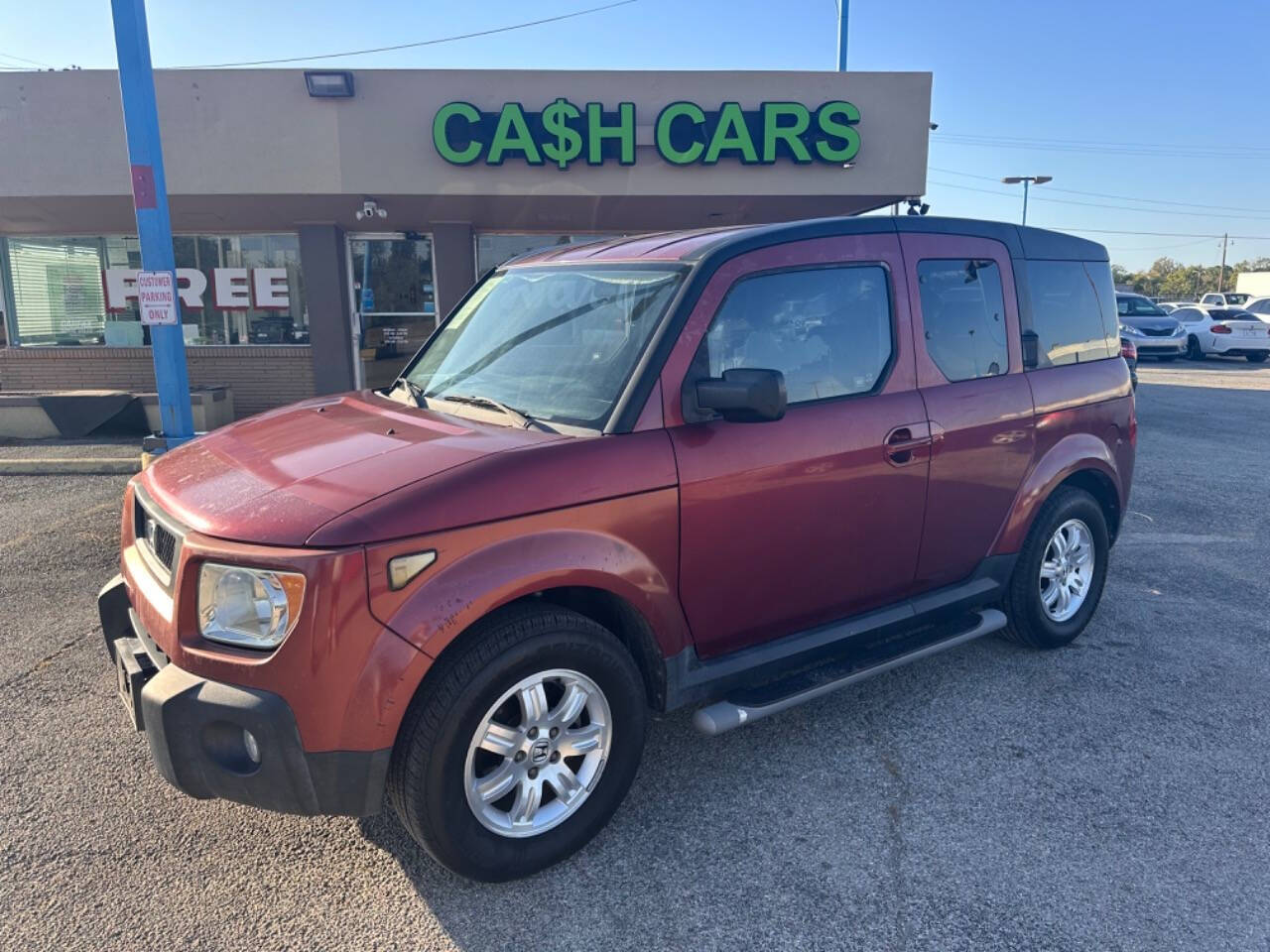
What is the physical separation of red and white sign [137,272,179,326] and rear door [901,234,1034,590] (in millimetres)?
6733

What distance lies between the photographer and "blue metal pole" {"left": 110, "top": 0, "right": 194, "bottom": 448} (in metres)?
7.53

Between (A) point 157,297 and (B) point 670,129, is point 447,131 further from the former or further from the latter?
(A) point 157,297

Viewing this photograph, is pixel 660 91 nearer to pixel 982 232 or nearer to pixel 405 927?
pixel 982 232

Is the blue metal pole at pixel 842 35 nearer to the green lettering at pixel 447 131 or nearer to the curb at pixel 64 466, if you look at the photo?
the green lettering at pixel 447 131

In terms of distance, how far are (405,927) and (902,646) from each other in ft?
7.31

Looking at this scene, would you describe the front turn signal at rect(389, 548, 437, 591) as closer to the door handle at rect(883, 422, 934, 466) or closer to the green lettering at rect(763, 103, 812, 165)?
the door handle at rect(883, 422, 934, 466)

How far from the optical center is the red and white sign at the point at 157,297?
25.6 feet

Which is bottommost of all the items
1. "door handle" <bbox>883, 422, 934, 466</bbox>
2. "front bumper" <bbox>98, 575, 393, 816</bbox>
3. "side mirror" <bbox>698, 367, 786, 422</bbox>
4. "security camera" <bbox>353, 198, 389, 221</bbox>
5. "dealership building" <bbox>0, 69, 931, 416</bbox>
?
"front bumper" <bbox>98, 575, 393, 816</bbox>

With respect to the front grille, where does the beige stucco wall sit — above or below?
above

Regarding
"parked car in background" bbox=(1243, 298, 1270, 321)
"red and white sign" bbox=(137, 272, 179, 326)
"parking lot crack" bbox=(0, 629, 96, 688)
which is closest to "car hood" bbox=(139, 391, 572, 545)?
"parking lot crack" bbox=(0, 629, 96, 688)

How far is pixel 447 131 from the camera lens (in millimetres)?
11086

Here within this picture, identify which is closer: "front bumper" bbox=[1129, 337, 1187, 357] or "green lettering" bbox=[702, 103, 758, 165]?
"green lettering" bbox=[702, 103, 758, 165]

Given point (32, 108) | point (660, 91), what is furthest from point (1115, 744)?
point (32, 108)

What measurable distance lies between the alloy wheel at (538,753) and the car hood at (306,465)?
0.75 meters
